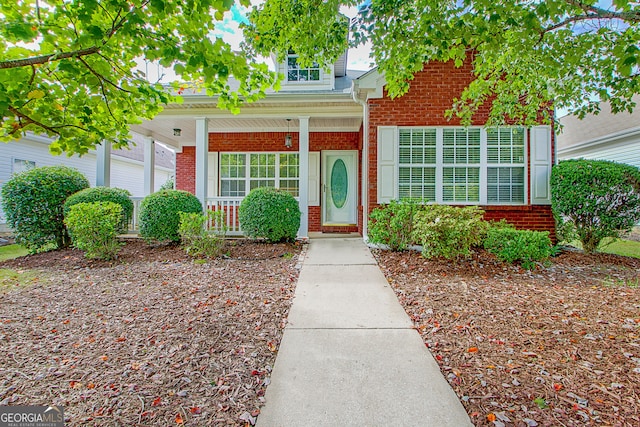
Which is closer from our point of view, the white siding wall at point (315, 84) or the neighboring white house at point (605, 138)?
the white siding wall at point (315, 84)

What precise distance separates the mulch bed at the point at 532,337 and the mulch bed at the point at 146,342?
56.2 inches

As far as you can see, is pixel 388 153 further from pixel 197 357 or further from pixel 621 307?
pixel 197 357

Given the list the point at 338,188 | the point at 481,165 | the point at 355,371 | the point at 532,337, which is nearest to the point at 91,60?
the point at 355,371

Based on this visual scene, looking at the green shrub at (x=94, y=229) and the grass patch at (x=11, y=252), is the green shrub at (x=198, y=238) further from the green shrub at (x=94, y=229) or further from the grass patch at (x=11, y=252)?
the grass patch at (x=11, y=252)

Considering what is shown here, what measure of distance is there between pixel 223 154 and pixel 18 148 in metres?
7.31

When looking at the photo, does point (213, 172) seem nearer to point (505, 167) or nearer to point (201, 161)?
point (201, 161)

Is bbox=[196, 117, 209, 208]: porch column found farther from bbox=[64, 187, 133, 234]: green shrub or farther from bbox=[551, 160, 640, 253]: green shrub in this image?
bbox=[551, 160, 640, 253]: green shrub

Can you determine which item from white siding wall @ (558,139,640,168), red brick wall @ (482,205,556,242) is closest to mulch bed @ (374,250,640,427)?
red brick wall @ (482,205,556,242)

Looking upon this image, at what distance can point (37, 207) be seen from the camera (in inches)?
250

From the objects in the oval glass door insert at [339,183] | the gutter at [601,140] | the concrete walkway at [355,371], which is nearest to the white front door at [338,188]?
the oval glass door insert at [339,183]

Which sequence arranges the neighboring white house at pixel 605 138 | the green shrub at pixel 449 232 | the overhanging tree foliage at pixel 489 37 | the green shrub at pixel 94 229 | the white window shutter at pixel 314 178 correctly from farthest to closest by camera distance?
the neighboring white house at pixel 605 138 → the white window shutter at pixel 314 178 → the green shrub at pixel 94 229 → the green shrub at pixel 449 232 → the overhanging tree foliage at pixel 489 37

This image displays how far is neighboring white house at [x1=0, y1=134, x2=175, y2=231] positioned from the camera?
10242 mm

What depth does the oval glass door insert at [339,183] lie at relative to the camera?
933cm

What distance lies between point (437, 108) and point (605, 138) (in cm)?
885
